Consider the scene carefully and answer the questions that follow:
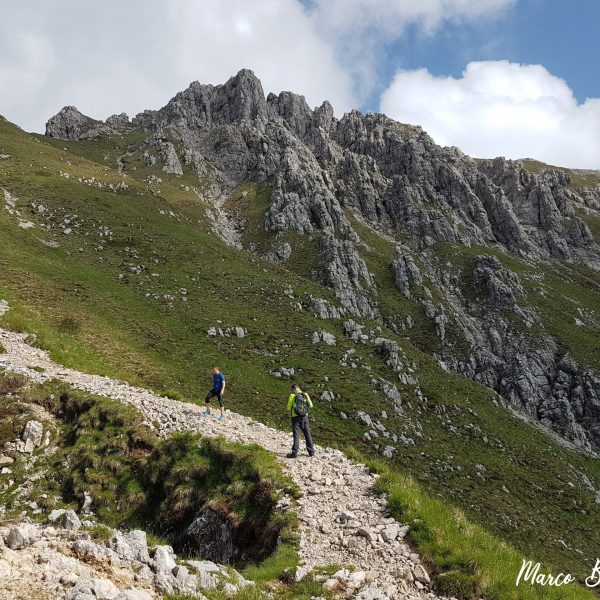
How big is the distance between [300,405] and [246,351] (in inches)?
1048

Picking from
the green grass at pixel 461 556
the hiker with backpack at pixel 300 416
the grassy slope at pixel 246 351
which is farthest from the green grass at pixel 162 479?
the grassy slope at pixel 246 351

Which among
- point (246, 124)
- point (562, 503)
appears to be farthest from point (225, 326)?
point (246, 124)

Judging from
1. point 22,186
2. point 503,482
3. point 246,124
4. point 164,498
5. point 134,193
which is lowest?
point 164,498

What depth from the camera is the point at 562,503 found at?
35.7m

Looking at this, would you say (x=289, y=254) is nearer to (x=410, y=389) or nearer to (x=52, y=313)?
(x=410, y=389)

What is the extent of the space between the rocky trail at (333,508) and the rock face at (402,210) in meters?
38.8

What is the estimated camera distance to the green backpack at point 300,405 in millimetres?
16731

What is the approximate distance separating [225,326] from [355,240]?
206 feet

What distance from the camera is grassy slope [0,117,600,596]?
102 ft

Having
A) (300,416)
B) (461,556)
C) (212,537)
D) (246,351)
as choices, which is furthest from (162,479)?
(246,351)

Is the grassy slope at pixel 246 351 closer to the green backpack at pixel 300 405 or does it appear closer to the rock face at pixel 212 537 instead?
the green backpack at pixel 300 405

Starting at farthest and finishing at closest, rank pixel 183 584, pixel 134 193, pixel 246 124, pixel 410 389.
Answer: pixel 246 124, pixel 134 193, pixel 410 389, pixel 183 584

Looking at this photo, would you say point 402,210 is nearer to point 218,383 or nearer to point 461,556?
point 218,383

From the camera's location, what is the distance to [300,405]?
16.8 m
